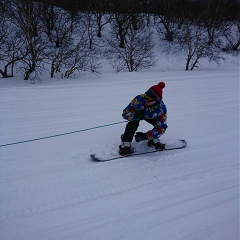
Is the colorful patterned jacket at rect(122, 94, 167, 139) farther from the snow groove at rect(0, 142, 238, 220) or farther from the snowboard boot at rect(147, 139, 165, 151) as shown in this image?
the snow groove at rect(0, 142, 238, 220)

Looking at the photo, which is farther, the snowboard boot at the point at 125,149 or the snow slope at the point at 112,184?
the snowboard boot at the point at 125,149

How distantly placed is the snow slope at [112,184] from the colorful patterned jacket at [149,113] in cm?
47

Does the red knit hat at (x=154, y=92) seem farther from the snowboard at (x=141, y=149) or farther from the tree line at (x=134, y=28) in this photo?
the tree line at (x=134, y=28)

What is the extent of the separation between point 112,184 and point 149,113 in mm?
1370

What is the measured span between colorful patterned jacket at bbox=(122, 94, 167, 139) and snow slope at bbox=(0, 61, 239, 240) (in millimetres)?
468

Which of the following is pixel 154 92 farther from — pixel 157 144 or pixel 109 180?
pixel 109 180

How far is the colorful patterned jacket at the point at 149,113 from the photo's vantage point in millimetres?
3920

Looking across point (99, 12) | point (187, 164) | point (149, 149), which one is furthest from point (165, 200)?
point (99, 12)

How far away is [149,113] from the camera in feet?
13.0

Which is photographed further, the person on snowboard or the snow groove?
the person on snowboard

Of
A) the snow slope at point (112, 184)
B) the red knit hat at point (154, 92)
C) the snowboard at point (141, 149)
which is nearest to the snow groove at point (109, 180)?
the snow slope at point (112, 184)

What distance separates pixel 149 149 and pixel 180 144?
25.7 inches

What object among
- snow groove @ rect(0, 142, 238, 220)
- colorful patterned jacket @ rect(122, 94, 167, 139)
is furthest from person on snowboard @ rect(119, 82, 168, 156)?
snow groove @ rect(0, 142, 238, 220)

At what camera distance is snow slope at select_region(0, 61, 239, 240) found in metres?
2.51
